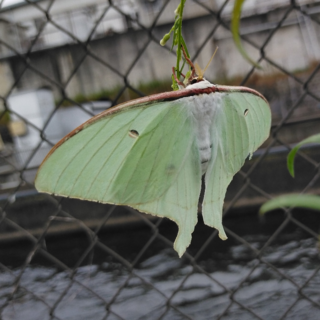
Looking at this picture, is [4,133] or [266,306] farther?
[4,133]

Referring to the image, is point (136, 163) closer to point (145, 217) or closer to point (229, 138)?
point (229, 138)

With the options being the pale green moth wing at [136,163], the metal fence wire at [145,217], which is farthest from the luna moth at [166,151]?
the metal fence wire at [145,217]

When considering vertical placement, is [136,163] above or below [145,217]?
above

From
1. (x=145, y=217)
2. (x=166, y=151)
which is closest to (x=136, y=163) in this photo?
(x=166, y=151)

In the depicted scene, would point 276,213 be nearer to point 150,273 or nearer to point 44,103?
point 150,273

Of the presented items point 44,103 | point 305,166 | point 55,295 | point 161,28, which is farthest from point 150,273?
point 44,103

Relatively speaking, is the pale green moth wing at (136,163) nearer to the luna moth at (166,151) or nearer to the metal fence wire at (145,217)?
the luna moth at (166,151)

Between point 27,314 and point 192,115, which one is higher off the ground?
point 192,115

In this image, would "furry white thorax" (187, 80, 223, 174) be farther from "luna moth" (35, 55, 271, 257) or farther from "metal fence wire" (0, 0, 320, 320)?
"metal fence wire" (0, 0, 320, 320)
